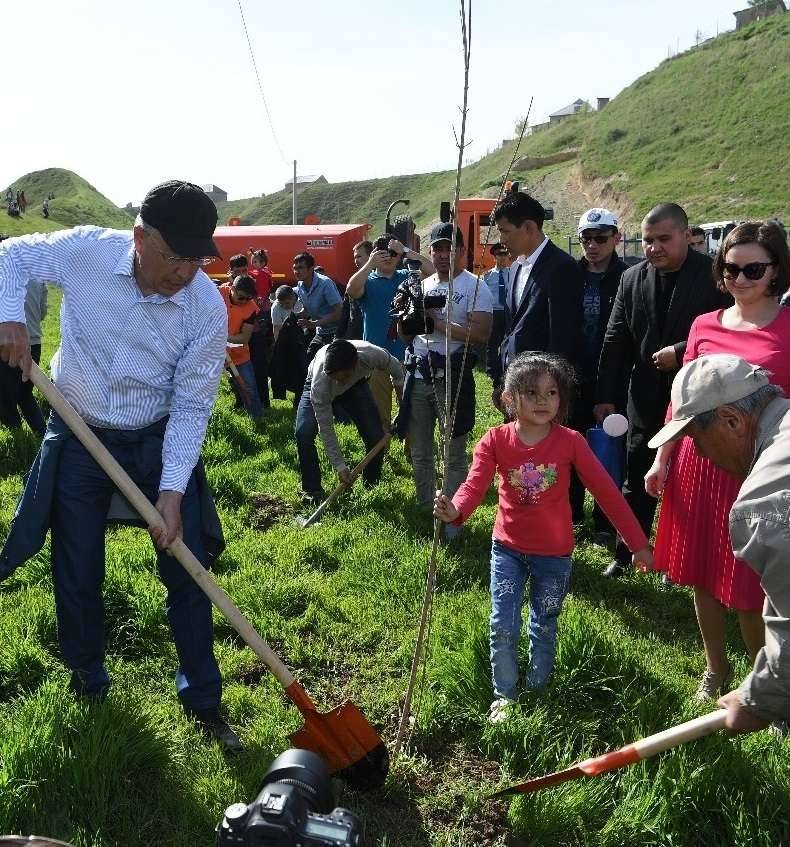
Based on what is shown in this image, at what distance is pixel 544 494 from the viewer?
10.5 ft

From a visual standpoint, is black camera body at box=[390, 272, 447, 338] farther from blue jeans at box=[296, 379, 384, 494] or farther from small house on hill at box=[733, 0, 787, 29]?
small house on hill at box=[733, 0, 787, 29]

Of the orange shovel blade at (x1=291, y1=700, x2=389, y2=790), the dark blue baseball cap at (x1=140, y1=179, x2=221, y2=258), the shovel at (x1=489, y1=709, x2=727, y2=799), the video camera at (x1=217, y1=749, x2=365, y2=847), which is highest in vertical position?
the dark blue baseball cap at (x1=140, y1=179, x2=221, y2=258)

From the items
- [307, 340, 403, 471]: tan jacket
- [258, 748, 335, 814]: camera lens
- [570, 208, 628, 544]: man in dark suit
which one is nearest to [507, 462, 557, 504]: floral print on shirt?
[258, 748, 335, 814]: camera lens

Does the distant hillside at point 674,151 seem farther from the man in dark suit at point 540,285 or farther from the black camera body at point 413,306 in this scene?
the man in dark suit at point 540,285

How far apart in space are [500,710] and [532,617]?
397 millimetres

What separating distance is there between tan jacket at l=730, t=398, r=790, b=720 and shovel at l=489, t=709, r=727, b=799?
160mm

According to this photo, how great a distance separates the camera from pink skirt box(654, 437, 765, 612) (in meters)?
3.09

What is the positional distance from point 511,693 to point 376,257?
5.03 metres

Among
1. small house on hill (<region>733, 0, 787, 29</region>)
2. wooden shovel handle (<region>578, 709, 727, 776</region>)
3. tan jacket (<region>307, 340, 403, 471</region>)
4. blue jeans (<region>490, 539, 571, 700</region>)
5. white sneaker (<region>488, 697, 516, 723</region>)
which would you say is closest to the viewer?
wooden shovel handle (<region>578, 709, 727, 776</region>)

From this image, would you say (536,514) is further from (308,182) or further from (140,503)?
(308,182)

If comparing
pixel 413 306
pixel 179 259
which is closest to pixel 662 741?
pixel 179 259

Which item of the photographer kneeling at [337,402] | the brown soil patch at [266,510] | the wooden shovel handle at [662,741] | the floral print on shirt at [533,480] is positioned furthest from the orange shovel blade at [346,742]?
the photographer kneeling at [337,402]

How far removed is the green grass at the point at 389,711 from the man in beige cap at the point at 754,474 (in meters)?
0.73

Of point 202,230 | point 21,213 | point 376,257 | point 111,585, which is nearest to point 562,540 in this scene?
point 202,230
